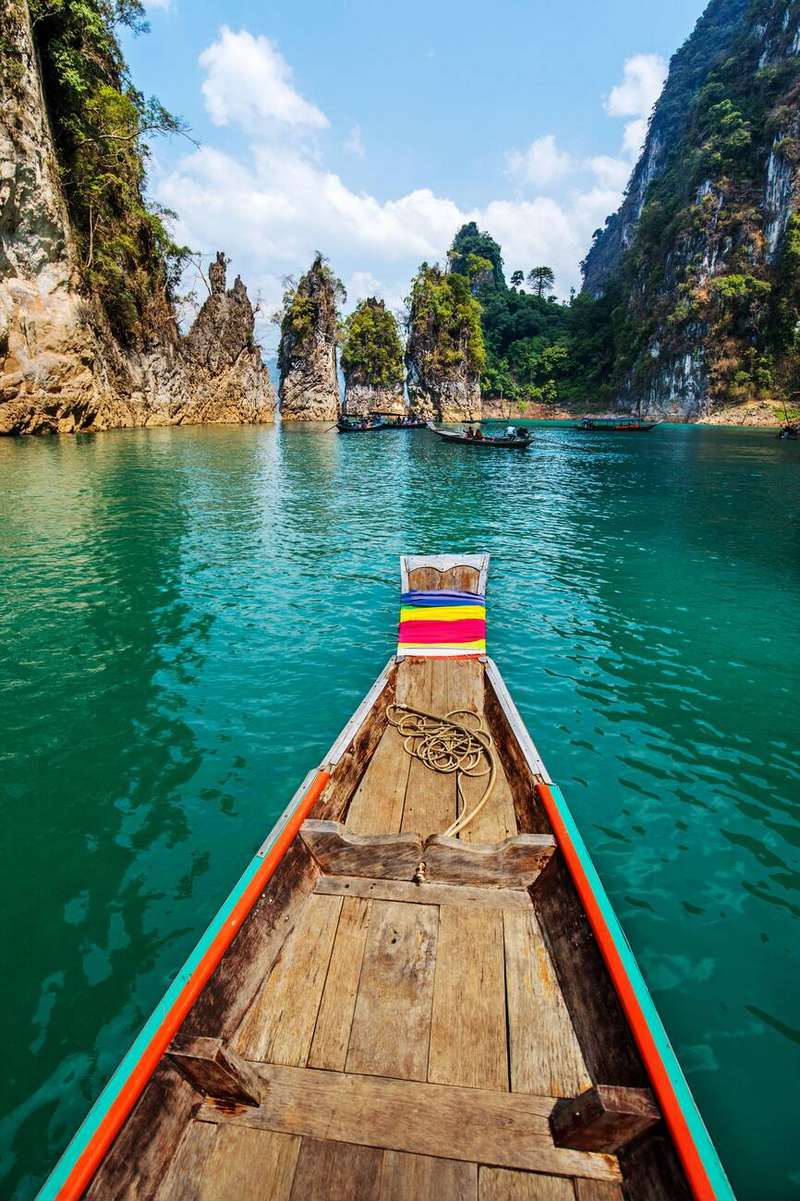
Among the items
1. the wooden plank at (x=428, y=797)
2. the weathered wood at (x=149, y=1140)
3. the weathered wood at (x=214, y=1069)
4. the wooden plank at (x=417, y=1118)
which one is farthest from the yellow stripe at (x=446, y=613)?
the weathered wood at (x=149, y=1140)

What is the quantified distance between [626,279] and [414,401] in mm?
46673

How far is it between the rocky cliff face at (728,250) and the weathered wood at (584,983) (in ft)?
286

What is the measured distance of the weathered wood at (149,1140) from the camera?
2160 millimetres

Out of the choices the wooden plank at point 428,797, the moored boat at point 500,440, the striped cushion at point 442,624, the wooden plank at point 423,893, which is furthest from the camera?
the moored boat at point 500,440

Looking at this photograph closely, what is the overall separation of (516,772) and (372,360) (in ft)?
308

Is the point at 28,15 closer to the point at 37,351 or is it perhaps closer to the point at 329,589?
the point at 37,351

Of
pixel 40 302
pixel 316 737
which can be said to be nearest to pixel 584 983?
pixel 316 737

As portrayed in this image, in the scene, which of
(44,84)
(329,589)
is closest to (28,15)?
(44,84)

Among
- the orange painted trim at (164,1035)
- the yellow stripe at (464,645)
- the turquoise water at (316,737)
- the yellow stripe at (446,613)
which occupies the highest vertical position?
the yellow stripe at (446,613)

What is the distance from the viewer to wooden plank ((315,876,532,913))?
3.81 meters

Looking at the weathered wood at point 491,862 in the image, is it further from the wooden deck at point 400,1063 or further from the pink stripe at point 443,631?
the pink stripe at point 443,631

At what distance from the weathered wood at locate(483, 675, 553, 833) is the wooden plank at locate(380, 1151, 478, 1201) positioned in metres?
2.10

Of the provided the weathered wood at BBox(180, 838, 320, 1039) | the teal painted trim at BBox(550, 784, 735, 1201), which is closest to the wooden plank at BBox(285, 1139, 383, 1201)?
the weathered wood at BBox(180, 838, 320, 1039)

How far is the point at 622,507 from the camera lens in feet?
71.4
